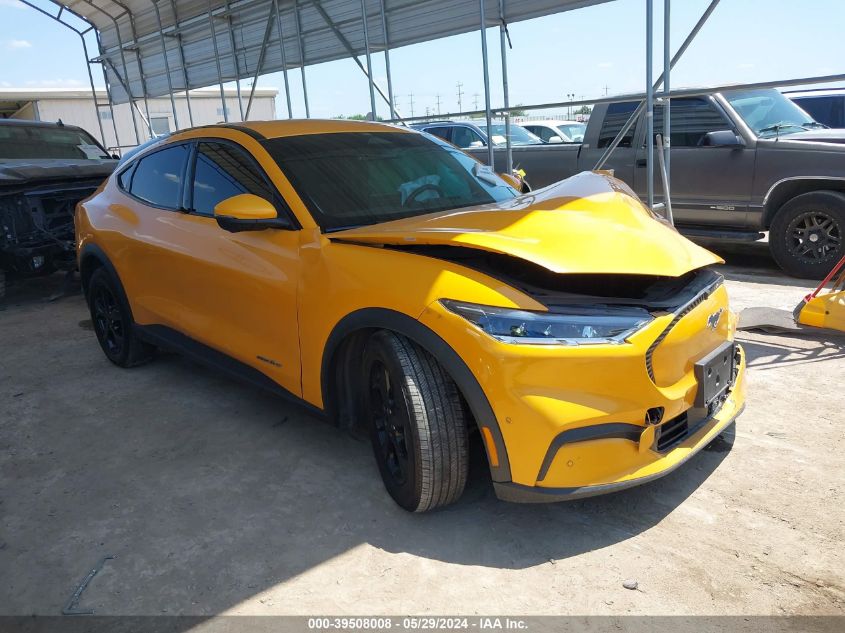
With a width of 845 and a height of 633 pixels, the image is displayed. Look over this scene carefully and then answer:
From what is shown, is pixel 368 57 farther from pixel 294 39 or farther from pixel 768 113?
pixel 768 113

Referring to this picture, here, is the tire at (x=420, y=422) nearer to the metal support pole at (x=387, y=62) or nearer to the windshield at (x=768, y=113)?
the windshield at (x=768, y=113)

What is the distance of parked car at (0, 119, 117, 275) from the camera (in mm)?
6996

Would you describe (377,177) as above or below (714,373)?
above

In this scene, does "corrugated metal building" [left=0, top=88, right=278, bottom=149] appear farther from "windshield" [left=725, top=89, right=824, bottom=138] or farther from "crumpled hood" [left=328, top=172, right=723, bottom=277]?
"crumpled hood" [left=328, top=172, right=723, bottom=277]

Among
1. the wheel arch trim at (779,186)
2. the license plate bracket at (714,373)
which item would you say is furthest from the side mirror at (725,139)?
the license plate bracket at (714,373)

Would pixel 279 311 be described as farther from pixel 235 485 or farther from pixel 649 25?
pixel 649 25

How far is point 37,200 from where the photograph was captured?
7.20 m

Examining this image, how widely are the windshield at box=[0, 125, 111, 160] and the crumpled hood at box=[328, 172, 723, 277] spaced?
23.1ft

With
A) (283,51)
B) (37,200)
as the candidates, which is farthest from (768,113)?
(37,200)

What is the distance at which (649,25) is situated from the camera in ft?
18.9

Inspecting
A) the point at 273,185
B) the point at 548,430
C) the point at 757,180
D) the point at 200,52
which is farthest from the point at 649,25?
the point at 200,52

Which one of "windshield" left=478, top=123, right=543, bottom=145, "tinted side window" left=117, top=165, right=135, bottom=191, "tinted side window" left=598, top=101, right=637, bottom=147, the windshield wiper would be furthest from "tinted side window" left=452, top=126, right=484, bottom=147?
"tinted side window" left=117, top=165, right=135, bottom=191

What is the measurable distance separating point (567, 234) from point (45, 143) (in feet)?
26.7

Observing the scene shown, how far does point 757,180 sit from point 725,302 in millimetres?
4259
